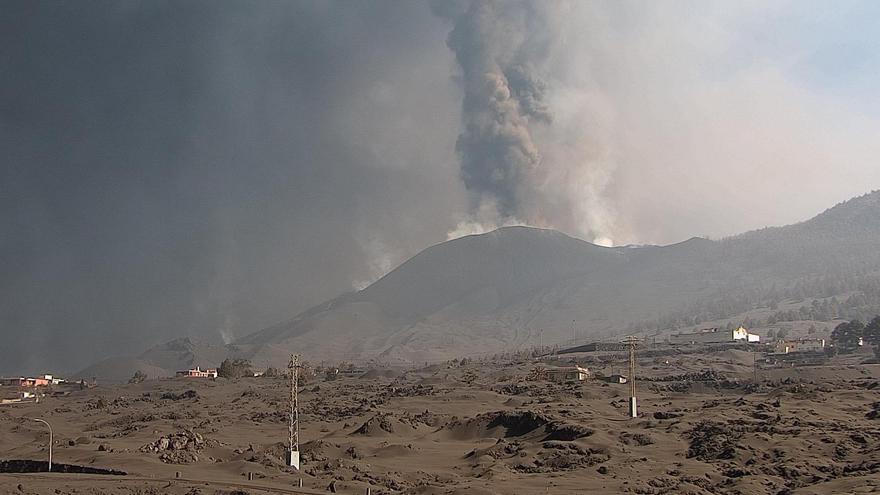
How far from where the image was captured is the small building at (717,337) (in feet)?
425

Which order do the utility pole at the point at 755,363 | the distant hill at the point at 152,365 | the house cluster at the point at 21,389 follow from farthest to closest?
the distant hill at the point at 152,365
the house cluster at the point at 21,389
the utility pole at the point at 755,363

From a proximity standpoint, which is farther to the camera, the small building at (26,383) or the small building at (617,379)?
the small building at (26,383)

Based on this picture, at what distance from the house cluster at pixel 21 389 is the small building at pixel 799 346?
90.8 m

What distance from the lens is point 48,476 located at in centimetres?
3584

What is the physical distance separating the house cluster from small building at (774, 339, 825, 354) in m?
90.8

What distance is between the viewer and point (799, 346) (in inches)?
4641

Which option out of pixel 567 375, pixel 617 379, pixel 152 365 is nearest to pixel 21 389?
pixel 152 365

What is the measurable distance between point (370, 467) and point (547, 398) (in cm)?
3336

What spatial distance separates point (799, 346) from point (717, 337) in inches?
638

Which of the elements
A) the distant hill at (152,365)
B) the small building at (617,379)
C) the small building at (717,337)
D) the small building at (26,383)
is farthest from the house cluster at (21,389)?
the small building at (717,337)

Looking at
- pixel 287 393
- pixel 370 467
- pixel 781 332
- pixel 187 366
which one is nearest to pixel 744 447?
pixel 370 467

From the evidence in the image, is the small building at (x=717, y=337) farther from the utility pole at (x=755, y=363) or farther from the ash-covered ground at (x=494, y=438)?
the ash-covered ground at (x=494, y=438)

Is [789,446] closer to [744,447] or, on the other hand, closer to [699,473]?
[744,447]

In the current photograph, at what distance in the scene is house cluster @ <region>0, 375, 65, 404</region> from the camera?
4139 inches
